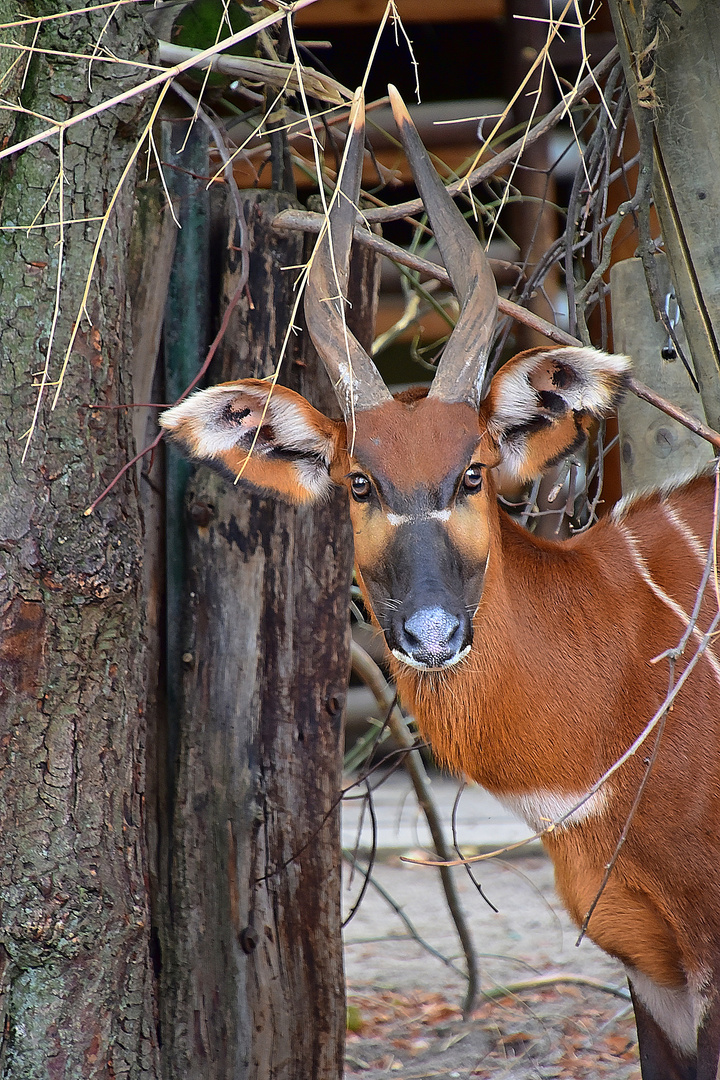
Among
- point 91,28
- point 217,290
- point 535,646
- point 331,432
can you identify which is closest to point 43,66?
point 91,28

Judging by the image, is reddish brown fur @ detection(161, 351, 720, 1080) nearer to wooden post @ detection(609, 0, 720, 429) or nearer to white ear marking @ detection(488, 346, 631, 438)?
white ear marking @ detection(488, 346, 631, 438)

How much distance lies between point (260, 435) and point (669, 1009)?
1824mm

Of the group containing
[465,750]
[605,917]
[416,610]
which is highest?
[416,610]

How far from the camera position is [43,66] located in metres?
2.42

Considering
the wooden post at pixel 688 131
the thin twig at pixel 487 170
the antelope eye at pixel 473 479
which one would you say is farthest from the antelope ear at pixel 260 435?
the wooden post at pixel 688 131

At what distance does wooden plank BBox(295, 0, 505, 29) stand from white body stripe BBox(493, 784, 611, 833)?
17.0ft

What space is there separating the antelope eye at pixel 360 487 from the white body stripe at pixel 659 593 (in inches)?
30.3

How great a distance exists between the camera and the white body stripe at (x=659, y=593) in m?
2.70

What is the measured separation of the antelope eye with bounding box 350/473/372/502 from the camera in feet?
8.67

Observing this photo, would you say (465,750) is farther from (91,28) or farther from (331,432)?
(91,28)

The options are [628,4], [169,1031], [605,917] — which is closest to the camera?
[628,4]

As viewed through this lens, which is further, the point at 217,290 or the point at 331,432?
the point at 217,290

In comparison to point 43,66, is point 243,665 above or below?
below

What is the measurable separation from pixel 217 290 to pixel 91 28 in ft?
2.60
